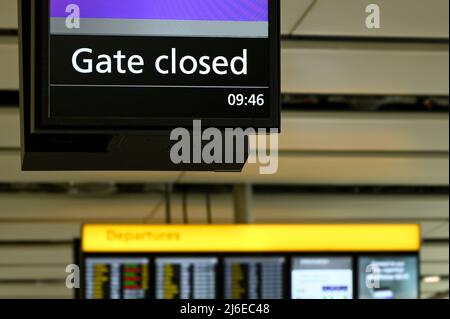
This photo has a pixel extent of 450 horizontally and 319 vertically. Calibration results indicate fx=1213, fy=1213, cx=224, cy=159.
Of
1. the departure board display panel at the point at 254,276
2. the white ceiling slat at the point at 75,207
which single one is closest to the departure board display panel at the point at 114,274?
the departure board display panel at the point at 254,276

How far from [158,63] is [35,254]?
349 inches

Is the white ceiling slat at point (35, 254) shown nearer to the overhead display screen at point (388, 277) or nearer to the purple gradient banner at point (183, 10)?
the overhead display screen at point (388, 277)

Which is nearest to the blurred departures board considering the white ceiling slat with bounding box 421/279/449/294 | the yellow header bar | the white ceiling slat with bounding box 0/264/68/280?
the yellow header bar

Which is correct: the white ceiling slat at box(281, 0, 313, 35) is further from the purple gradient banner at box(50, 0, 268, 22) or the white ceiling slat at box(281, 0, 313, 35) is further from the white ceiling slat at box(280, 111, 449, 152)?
the purple gradient banner at box(50, 0, 268, 22)

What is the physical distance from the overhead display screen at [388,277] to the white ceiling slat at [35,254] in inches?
188

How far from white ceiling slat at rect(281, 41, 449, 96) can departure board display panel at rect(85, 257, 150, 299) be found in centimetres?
148

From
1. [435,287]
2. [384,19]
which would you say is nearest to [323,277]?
[384,19]

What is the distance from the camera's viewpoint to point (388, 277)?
24.8 feet

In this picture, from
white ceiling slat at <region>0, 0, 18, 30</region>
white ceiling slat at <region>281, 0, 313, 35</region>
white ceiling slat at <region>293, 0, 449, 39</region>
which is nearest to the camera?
white ceiling slat at <region>0, 0, 18, 30</region>

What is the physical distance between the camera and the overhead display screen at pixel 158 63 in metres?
3.28

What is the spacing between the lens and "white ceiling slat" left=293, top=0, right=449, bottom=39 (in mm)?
5340

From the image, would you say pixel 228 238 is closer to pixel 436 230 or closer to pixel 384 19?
pixel 384 19

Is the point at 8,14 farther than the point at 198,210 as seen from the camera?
No
